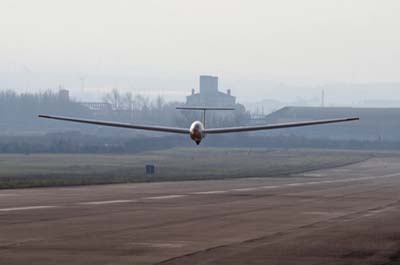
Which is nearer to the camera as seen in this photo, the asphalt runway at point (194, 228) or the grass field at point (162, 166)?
the asphalt runway at point (194, 228)

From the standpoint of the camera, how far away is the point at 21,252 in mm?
22156

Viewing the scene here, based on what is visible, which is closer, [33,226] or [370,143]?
[33,226]

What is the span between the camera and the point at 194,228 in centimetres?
2867

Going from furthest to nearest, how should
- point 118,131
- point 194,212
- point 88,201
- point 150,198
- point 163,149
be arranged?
point 118,131
point 163,149
point 150,198
point 88,201
point 194,212

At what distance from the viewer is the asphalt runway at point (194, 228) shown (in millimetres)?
22078

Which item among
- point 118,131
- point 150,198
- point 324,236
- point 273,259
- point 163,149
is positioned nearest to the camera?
point 273,259

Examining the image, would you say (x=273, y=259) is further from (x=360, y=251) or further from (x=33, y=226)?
(x=33, y=226)

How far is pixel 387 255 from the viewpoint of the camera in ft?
74.8

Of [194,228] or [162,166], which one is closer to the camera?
[194,228]

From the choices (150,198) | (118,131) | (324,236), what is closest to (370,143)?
(118,131)

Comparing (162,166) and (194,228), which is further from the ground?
(194,228)

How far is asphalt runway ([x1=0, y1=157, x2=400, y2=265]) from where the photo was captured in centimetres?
2208

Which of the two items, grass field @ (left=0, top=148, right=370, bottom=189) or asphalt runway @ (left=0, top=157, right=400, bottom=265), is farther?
grass field @ (left=0, top=148, right=370, bottom=189)

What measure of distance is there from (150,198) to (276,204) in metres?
5.64
